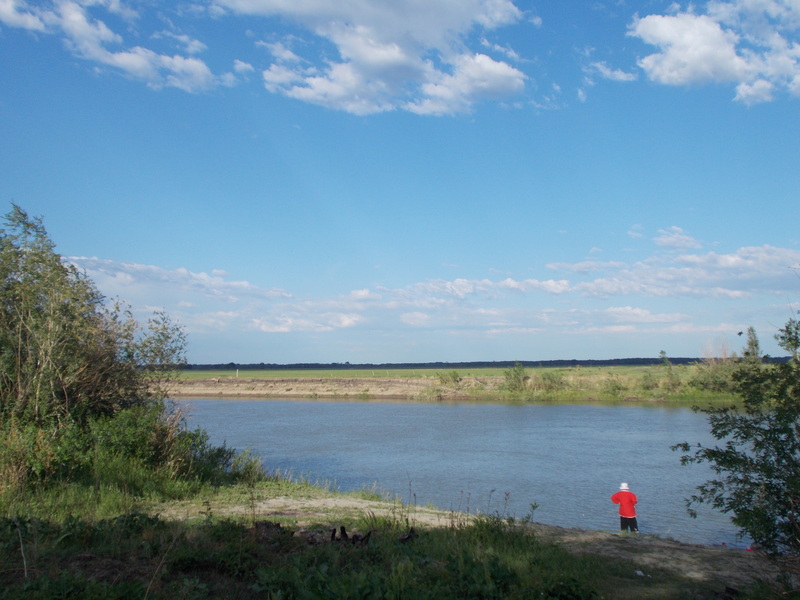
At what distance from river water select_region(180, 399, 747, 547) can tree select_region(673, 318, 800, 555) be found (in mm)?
5477

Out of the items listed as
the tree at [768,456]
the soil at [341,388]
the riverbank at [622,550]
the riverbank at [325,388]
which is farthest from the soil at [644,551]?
the riverbank at [325,388]

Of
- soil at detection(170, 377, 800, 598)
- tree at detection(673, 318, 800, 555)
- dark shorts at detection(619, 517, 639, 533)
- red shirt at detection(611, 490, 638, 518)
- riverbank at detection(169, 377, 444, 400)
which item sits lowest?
riverbank at detection(169, 377, 444, 400)

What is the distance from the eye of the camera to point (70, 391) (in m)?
12.7

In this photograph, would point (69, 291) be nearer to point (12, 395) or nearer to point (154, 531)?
point (12, 395)

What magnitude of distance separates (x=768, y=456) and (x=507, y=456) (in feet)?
61.5

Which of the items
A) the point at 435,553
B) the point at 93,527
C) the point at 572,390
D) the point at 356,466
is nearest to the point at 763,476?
the point at 435,553

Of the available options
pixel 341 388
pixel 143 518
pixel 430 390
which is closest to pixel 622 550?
pixel 143 518

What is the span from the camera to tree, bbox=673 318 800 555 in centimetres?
684

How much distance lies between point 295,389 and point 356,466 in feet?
172

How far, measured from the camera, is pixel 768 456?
7164mm

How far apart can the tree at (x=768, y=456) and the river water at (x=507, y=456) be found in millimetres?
5477

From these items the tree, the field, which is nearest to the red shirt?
the tree

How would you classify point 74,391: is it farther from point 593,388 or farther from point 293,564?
point 593,388

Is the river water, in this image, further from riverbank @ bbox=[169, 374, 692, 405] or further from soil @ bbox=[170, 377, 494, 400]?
soil @ bbox=[170, 377, 494, 400]
